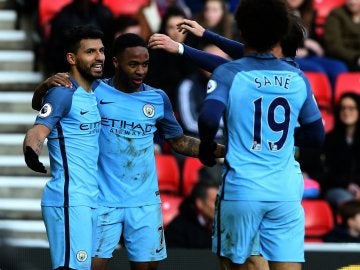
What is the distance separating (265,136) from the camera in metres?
7.15

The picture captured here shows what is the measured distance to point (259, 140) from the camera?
7.15m

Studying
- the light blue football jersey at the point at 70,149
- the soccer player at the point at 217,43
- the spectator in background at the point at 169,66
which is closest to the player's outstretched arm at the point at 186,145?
the soccer player at the point at 217,43

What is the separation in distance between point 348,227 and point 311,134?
3787mm

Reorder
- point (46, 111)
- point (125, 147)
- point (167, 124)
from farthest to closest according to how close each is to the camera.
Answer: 1. point (167, 124)
2. point (125, 147)
3. point (46, 111)

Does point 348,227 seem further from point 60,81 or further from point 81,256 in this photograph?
point 60,81

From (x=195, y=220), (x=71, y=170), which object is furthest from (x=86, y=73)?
(x=195, y=220)

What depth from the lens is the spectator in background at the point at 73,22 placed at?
12250 millimetres

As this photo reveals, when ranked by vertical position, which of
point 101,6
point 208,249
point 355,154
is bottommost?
point 208,249

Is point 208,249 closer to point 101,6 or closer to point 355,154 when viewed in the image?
point 355,154

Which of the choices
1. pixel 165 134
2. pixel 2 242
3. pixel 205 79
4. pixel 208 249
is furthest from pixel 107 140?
pixel 205 79

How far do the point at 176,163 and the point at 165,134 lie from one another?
3285mm

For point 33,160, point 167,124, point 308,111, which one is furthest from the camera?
point 167,124

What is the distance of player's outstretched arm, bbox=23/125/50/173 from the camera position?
24.3 feet

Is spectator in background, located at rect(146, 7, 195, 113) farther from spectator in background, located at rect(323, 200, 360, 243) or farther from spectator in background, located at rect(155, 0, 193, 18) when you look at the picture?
spectator in background, located at rect(323, 200, 360, 243)
